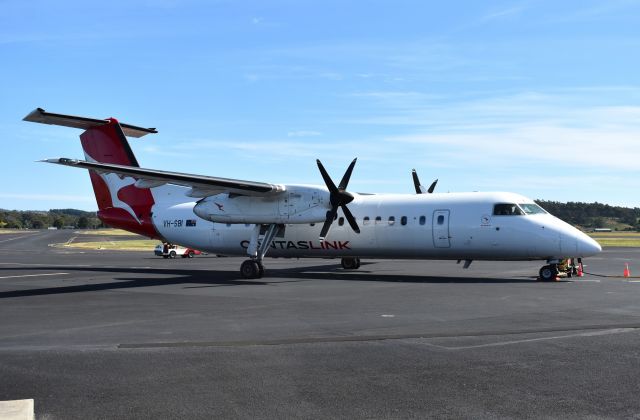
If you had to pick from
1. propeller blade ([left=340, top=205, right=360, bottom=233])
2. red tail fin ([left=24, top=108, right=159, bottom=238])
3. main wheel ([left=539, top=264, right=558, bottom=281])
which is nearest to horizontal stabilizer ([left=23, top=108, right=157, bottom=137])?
red tail fin ([left=24, top=108, right=159, bottom=238])

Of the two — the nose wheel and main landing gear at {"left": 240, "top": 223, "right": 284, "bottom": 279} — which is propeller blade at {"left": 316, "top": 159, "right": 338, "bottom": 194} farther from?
the nose wheel

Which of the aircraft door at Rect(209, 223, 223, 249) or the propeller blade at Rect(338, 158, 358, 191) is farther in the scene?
the aircraft door at Rect(209, 223, 223, 249)

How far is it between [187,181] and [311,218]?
17.4ft

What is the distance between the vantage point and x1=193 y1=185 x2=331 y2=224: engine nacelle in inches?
1000

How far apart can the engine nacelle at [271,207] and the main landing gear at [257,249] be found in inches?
25.2

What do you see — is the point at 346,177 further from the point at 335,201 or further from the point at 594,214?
the point at 594,214

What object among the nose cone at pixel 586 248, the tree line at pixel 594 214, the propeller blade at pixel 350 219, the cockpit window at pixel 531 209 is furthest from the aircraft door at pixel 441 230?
the tree line at pixel 594 214

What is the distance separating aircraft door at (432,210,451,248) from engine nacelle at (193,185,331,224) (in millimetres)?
4418

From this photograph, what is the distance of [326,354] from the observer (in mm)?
9656

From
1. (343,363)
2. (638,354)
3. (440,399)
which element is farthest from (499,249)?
(440,399)

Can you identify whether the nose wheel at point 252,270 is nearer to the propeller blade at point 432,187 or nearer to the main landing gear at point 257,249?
the main landing gear at point 257,249

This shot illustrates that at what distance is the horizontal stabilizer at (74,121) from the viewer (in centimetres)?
2639

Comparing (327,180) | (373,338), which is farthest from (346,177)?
(373,338)

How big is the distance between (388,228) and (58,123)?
15740 millimetres
